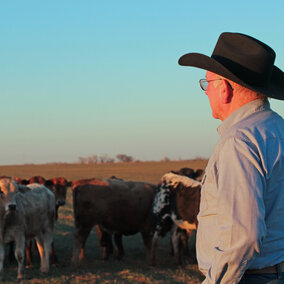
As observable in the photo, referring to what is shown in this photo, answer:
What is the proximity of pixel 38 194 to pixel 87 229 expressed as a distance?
4.81 feet

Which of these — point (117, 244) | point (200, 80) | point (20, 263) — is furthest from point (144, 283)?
point (200, 80)

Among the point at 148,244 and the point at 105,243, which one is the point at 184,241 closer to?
the point at 148,244

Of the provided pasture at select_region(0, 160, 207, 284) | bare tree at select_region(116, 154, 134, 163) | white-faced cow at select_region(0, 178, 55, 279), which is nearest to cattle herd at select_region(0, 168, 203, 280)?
white-faced cow at select_region(0, 178, 55, 279)

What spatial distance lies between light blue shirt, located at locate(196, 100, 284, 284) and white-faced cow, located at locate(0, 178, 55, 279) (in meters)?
7.28

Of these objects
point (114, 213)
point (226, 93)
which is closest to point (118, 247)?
point (114, 213)

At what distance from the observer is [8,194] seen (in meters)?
9.04

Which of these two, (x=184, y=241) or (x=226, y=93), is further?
(x=184, y=241)

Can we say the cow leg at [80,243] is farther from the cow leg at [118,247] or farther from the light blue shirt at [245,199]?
the light blue shirt at [245,199]

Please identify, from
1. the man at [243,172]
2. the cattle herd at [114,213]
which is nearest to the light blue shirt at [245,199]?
the man at [243,172]

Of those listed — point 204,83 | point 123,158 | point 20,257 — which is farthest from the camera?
point 123,158

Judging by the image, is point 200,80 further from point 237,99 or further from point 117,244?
point 117,244

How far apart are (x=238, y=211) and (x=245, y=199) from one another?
6cm

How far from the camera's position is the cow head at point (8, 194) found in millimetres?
8891

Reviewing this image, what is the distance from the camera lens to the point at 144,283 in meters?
8.52
